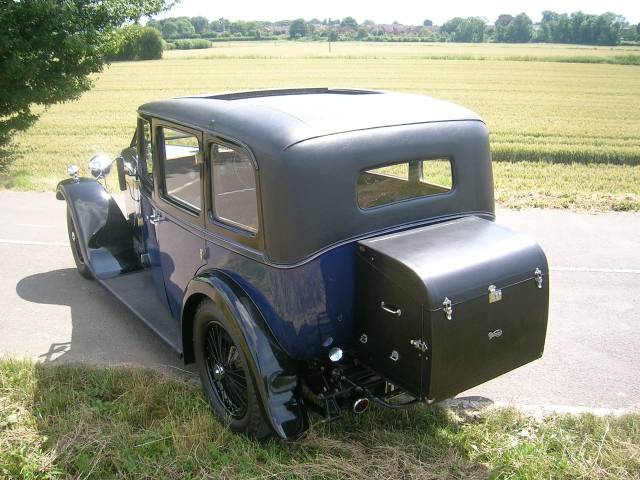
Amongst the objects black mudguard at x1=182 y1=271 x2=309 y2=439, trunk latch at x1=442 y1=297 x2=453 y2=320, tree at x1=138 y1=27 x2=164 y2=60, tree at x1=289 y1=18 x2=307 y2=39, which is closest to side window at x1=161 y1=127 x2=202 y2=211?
black mudguard at x1=182 y1=271 x2=309 y2=439

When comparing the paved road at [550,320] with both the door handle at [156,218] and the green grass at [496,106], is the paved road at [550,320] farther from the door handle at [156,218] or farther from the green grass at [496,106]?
the green grass at [496,106]

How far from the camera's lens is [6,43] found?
10.2 metres

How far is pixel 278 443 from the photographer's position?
346 cm

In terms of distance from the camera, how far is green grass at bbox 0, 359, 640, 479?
321 cm

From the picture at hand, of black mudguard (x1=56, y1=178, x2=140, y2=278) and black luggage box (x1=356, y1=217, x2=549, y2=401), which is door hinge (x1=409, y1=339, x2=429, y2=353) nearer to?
black luggage box (x1=356, y1=217, x2=549, y2=401)

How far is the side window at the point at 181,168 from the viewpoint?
384 centimetres

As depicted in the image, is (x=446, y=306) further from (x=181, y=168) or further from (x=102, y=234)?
(x=102, y=234)

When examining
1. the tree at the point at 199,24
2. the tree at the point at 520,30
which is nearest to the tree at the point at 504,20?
the tree at the point at 520,30

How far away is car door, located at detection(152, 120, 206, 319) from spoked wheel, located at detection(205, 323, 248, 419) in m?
0.49

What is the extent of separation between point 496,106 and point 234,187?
20.1 meters

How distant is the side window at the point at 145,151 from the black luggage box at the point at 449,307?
2.17 m

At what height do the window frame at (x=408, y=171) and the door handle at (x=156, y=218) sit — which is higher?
the window frame at (x=408, y=171)

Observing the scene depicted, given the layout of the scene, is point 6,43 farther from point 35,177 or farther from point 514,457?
point 514,457

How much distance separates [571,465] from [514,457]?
291mm
